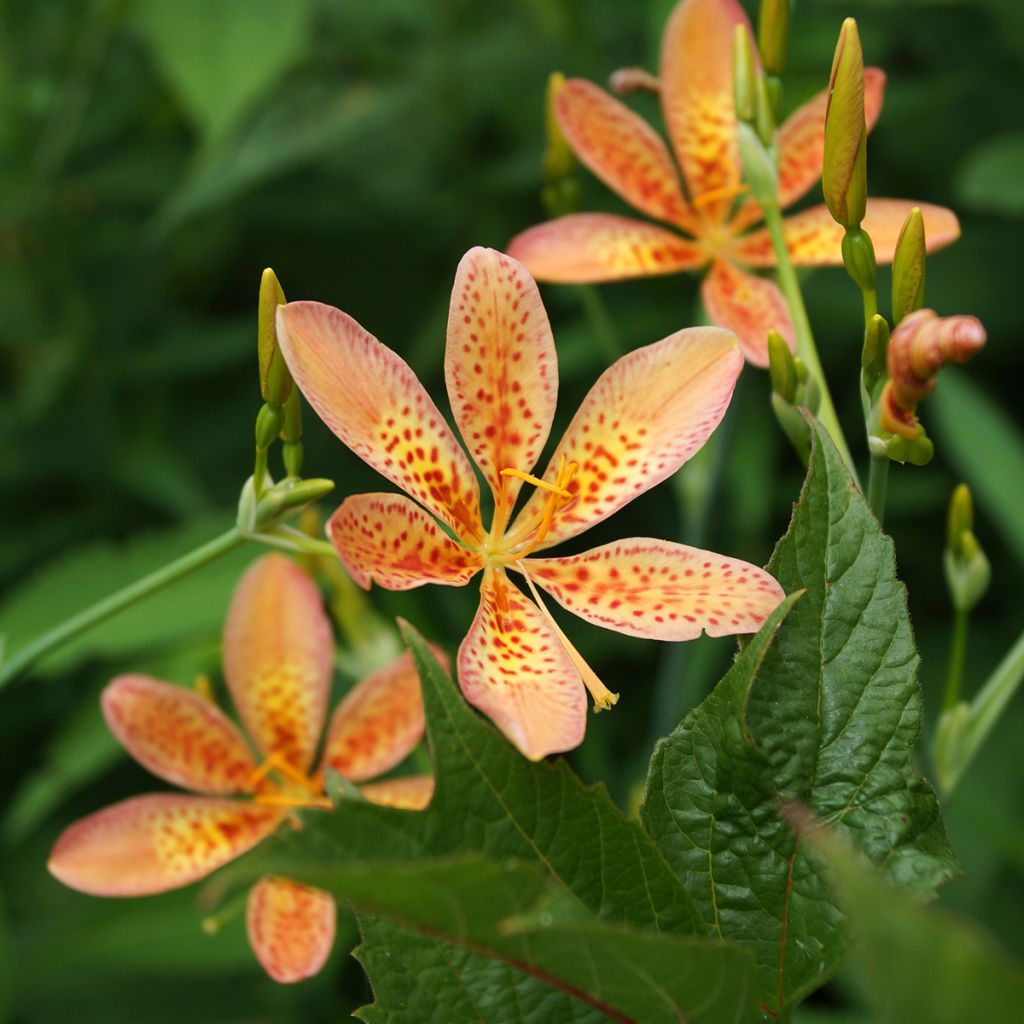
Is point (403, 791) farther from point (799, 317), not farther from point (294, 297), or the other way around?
point (294, 297)

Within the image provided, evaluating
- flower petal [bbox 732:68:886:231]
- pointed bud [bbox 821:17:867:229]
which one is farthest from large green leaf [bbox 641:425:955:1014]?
flower petal [bbox 732:68:886:231]

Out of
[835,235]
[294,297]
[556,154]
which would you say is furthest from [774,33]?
[294,297]

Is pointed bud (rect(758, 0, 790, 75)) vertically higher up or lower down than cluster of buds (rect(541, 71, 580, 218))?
higher up

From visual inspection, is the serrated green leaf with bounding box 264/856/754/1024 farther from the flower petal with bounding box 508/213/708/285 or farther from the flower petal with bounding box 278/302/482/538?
the flower petal with bounding box 508/213/708/285

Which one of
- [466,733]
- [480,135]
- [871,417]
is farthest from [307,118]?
[466,733]

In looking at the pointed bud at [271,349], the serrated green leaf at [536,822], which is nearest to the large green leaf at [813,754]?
the serrated green leaf at [536,822]

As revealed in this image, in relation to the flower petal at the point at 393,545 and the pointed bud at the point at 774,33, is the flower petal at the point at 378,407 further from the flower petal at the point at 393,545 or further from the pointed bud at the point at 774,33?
the pointed bud at the point at 774,33

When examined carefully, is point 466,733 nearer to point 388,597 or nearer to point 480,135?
point 388,597
